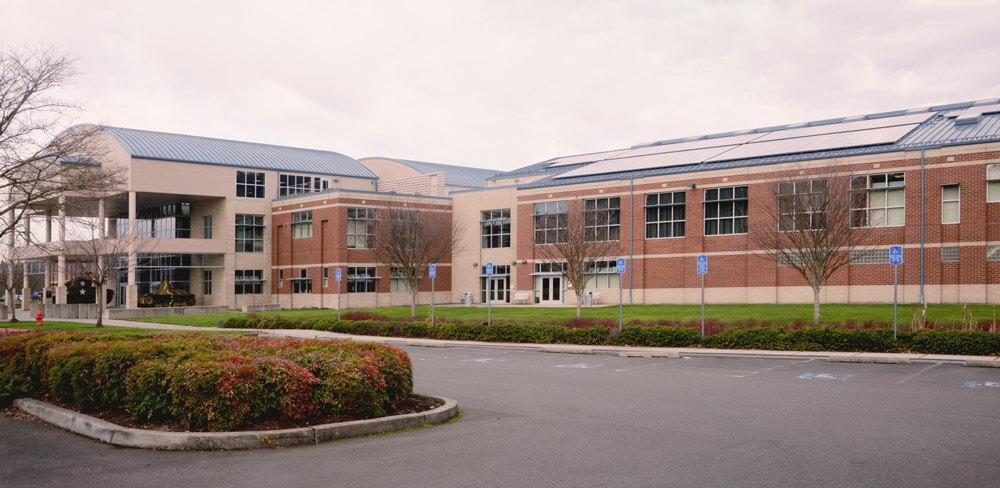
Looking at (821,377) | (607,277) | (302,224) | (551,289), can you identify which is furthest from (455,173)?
(821,377)

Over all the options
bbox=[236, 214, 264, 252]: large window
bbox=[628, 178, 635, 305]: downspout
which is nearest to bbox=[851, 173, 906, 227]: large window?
bbox=[628, 178, 635, 305]: downspout

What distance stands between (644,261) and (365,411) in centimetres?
3924

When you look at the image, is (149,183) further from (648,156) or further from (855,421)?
(855,421)

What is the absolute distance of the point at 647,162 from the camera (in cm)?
5269

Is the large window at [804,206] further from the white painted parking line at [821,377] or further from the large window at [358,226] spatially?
the large window at [358,226]

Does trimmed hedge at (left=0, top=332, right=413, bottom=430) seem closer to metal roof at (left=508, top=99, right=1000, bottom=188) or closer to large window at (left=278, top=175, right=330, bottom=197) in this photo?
metal roof at (left=508, top=99, right=1000, bottom=188)

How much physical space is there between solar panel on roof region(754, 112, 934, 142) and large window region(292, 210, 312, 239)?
3243 cm

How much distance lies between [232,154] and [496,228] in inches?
869

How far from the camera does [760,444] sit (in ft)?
31.3

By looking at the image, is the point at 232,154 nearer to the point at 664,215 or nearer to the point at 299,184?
the point at 299,184

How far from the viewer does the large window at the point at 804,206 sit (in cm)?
2955

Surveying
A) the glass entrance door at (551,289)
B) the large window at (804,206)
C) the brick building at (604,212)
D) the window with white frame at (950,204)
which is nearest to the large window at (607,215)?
the brick building at (604,212)

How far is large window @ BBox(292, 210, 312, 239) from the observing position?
Answer: 6031cm

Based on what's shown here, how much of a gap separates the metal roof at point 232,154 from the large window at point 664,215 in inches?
1182
